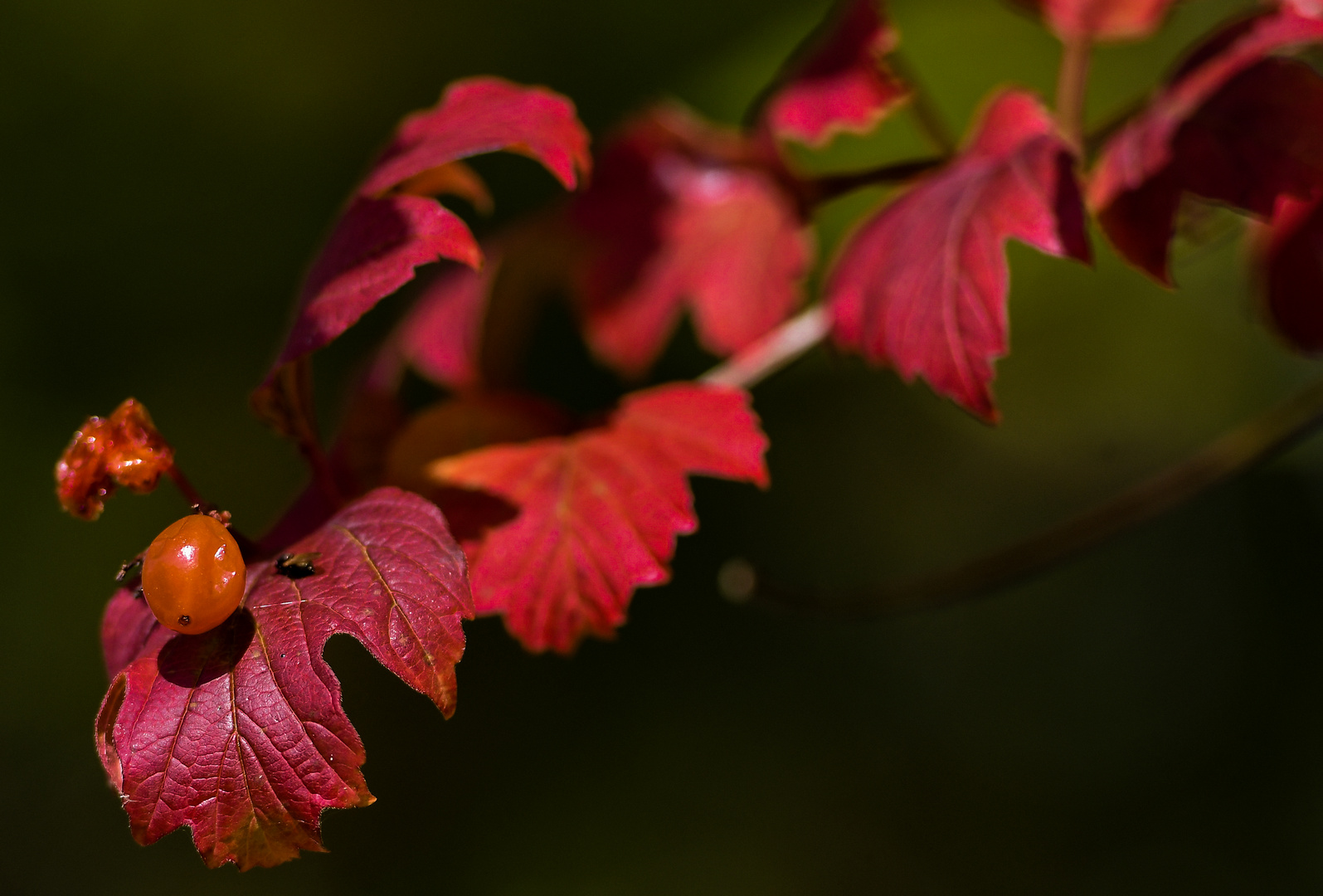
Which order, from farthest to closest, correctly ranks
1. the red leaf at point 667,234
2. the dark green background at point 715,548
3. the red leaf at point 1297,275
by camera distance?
the dark green background at point 715,548
the red leaf at point 667,234
the red leaf at point 1297,275

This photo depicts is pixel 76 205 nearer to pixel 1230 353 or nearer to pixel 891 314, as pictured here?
pixel 891 314

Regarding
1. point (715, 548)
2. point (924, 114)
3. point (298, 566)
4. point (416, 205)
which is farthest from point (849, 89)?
point (715, 548)

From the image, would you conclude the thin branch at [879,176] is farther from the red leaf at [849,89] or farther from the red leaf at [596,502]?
the red leaf at [596,502]

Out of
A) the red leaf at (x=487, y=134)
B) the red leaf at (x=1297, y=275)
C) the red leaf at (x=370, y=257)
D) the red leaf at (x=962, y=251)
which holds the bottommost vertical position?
the red leaf at (x=1297, y=275)

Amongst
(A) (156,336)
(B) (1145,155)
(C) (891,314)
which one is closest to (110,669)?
(C) (891,314)

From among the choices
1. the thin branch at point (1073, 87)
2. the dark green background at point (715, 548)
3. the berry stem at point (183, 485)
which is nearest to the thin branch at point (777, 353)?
the thin branch at point (1073, 87)

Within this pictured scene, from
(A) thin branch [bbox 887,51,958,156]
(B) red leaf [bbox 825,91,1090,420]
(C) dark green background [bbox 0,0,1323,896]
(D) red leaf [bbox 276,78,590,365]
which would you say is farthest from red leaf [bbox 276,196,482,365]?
(C) dark green background [bbox 0,0,1323,896]

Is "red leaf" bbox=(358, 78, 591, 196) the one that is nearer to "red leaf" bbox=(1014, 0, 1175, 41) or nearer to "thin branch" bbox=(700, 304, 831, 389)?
"thin branch" bbox=(700, 304, 831, 389)
